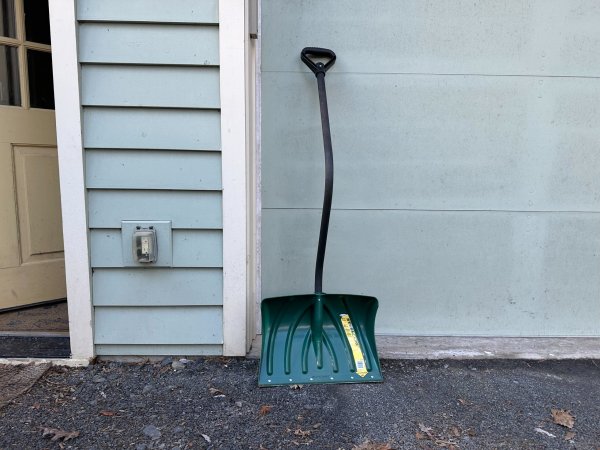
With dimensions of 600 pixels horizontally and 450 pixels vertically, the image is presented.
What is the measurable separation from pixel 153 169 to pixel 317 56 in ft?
3.06

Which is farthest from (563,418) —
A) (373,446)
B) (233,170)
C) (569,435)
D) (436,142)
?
(233,170)

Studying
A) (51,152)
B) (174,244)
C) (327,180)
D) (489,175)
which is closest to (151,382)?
(174,244)

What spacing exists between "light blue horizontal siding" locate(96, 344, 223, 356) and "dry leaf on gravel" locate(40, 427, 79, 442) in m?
0.51

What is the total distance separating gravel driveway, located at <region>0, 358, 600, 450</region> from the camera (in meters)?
1.55

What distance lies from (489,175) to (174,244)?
5.18 feet

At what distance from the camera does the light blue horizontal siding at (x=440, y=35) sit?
2.10 m

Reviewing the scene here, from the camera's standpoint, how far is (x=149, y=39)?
6.15 feet

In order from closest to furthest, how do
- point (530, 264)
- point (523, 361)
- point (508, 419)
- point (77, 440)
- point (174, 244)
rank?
1. point (77, 440)
2. point (508, 419)
3. point (174, 244)
4. point (523, 361)
5. point (530, 264)

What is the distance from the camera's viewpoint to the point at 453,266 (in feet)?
7.54

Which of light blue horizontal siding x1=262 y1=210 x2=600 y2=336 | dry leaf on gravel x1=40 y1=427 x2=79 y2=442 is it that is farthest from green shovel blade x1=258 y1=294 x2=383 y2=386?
dry leaf on gravel x1=40 y1=427 x2=79 y2=442

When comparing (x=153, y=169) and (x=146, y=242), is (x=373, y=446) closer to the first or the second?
(x=146, y=242)

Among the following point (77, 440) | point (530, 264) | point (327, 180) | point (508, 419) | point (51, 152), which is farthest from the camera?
point (51, 152)

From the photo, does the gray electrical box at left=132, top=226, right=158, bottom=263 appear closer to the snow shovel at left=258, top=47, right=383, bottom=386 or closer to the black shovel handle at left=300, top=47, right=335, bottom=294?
the snow shovel at left=258, top=47, right=383, bottom=386

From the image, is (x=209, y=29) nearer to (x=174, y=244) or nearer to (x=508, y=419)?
(x=174, y=244)
